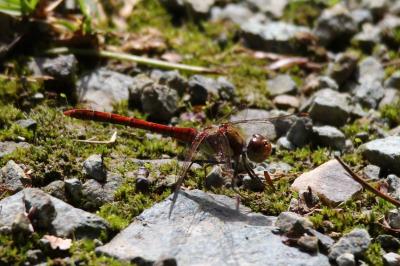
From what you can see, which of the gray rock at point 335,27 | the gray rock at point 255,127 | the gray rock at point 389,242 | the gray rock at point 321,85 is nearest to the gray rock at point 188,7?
the gray rock at point 335,27

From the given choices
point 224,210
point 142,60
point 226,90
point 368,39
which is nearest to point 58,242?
point 224,210

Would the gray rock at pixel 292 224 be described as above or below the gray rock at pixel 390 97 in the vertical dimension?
below

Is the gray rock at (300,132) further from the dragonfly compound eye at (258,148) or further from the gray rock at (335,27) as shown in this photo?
the gray rock at (335,27)

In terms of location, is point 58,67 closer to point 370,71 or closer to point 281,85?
point 281,85

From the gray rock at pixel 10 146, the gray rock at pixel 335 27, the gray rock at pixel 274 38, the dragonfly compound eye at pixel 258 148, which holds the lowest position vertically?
the gray rock at pixel 10 146

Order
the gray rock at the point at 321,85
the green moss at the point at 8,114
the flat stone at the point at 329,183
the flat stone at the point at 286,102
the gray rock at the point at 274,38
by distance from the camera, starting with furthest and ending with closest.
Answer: the gray rock at the point at 274,38 < the gray rock at the point at 321,85 < the flat stone at the point at 286,102 < the green moss at the point at 8,114 < the flat stone at the point at 329,183

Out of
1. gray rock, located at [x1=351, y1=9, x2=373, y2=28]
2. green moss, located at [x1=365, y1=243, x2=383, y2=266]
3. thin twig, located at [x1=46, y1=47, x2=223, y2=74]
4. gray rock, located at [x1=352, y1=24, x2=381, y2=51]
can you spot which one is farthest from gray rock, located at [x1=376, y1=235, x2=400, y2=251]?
gray rock, located at [x1=351, y1=9, x2=373, y2=28]

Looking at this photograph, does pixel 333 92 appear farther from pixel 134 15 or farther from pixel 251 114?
pixel 134 15
